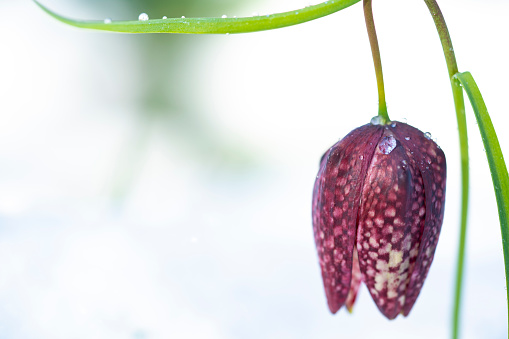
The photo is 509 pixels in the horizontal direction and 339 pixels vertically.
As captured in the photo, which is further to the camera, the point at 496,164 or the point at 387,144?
the point at 387,144

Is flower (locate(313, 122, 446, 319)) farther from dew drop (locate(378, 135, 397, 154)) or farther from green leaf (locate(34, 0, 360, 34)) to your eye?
green leaf (locate(34, 0, 360, 34))

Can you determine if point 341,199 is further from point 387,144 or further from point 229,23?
point 229,23

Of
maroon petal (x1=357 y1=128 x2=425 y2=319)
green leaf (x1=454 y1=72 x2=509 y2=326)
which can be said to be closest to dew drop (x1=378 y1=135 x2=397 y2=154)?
maroon petal (x1=357 y1=128 x2=425 y2=319)

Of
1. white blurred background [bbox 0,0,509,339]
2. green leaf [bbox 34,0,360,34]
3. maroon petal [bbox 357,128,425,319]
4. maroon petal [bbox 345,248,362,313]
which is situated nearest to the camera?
green leaf [bbox 34,0,360,34]

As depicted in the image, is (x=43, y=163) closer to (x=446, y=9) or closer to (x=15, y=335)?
(x=15, y=335)

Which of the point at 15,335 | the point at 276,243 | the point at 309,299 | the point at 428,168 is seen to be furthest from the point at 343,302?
the point at 276,243

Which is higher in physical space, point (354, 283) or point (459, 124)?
point (459, 124)

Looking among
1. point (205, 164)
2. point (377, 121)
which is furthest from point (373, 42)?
point (205, 164)
